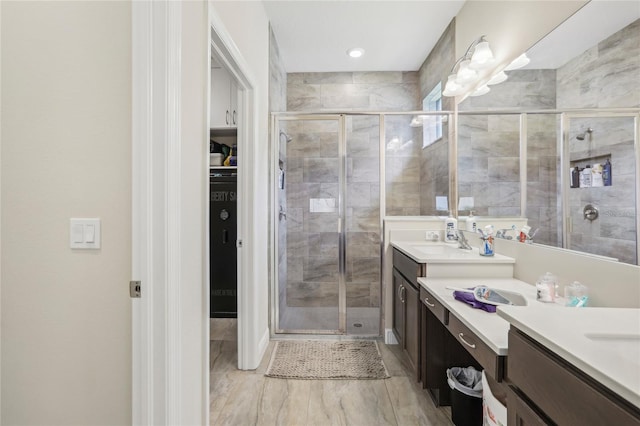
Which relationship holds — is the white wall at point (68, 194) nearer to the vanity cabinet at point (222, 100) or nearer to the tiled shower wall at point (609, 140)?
the tiled shower wall at point (609, 140)

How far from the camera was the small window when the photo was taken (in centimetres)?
304

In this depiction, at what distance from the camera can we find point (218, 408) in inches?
72.1

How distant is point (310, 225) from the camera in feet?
10.4

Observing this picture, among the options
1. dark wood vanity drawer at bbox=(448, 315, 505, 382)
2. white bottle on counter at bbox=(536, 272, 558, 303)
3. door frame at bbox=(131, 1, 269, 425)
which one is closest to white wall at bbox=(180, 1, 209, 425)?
door frame at bbox=(131, 1, 269, 425)

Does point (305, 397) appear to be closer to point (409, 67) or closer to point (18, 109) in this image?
point (18, 109)

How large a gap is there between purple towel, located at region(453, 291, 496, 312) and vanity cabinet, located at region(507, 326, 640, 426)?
0.40m

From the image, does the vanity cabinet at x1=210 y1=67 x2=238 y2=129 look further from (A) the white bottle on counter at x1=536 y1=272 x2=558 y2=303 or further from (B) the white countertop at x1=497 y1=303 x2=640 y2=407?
(B) the white countertop at x1=497 y1=303 x2=640 y2=407

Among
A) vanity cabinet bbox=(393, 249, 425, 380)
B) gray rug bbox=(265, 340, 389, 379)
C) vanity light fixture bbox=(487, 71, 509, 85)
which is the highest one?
vanity light fixture bbox=(487, 71, 509, 85)

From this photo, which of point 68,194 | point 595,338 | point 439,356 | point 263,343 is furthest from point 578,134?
point 263,343

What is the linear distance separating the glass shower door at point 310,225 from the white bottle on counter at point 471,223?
1113mm

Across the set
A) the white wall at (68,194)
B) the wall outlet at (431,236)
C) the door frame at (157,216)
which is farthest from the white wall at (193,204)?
the wall outlet at (431,236)

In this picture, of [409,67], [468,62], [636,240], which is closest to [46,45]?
[636,240]

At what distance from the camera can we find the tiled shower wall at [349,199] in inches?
119

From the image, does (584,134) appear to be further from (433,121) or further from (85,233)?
(85,233)
